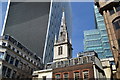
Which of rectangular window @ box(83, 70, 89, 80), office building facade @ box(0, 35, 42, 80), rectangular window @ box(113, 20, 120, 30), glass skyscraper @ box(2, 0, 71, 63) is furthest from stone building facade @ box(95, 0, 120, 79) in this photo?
glass skyscraper @ box(2, 0, 71, 63)

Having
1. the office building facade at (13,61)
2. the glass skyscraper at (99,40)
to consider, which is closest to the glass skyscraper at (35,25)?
the glass skyscraper at (99,40)

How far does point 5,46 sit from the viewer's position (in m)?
45.1

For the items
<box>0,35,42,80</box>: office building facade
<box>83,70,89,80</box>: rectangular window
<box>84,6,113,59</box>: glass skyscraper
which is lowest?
<box>83,70,89,80</box>: rectangular window

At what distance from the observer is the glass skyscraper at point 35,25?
326 feet

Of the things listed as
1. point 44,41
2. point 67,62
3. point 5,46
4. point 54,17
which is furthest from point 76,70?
point 54,17

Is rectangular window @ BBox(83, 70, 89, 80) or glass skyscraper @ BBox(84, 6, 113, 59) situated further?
glass skyscraper @ BBox(84, 6, 113, 59)

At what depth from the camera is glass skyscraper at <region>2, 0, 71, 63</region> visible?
99312 mm

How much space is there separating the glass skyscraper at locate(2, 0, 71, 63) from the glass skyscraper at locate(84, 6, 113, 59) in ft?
83.2

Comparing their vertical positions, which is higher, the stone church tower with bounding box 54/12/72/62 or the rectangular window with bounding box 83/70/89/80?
the stone church tower with bounding box 54/12/72/62

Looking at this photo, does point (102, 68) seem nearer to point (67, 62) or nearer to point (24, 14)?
point (67, 62)

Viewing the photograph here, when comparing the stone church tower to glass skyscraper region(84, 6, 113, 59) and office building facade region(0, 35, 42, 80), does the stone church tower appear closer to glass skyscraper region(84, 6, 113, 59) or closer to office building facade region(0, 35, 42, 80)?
office building facade region(0, 35, 42, 80)

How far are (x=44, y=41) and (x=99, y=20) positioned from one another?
40.5 m

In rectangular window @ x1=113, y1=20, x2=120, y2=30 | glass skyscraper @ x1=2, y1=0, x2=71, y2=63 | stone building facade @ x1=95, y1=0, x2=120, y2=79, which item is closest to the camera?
stone building facade @ x1=95, y1=0, x2=120, y2=79

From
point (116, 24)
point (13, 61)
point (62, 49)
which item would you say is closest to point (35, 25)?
point (13, 61)
